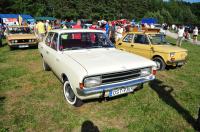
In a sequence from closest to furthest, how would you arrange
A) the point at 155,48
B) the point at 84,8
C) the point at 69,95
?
the point at 69,95
the point at 155,48
the point at 84,8

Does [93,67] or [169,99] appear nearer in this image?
[93,67]

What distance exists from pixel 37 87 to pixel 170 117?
160 inches

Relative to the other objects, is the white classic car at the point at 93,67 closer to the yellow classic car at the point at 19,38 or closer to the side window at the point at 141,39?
the side window at the point at 141,39

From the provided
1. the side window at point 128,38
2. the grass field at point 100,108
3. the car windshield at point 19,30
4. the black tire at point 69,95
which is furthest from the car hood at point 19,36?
the black tire at point 69,95

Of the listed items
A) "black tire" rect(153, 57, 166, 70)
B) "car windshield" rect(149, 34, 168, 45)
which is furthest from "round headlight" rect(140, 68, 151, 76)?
"car windshield" rect(149, 34, 168, 45)

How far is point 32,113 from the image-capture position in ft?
16.1

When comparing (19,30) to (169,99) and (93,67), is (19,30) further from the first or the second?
(169,99)

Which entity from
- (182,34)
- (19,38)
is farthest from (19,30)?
(182,34)

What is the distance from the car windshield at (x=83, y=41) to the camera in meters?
5.84

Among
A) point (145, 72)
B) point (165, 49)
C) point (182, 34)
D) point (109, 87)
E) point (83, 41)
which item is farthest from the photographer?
point (182, 34)

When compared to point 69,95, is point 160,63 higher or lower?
higher

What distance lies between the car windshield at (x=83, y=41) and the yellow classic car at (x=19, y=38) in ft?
26.9

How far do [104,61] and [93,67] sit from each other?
522 mm

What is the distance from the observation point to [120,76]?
15.2 ft
